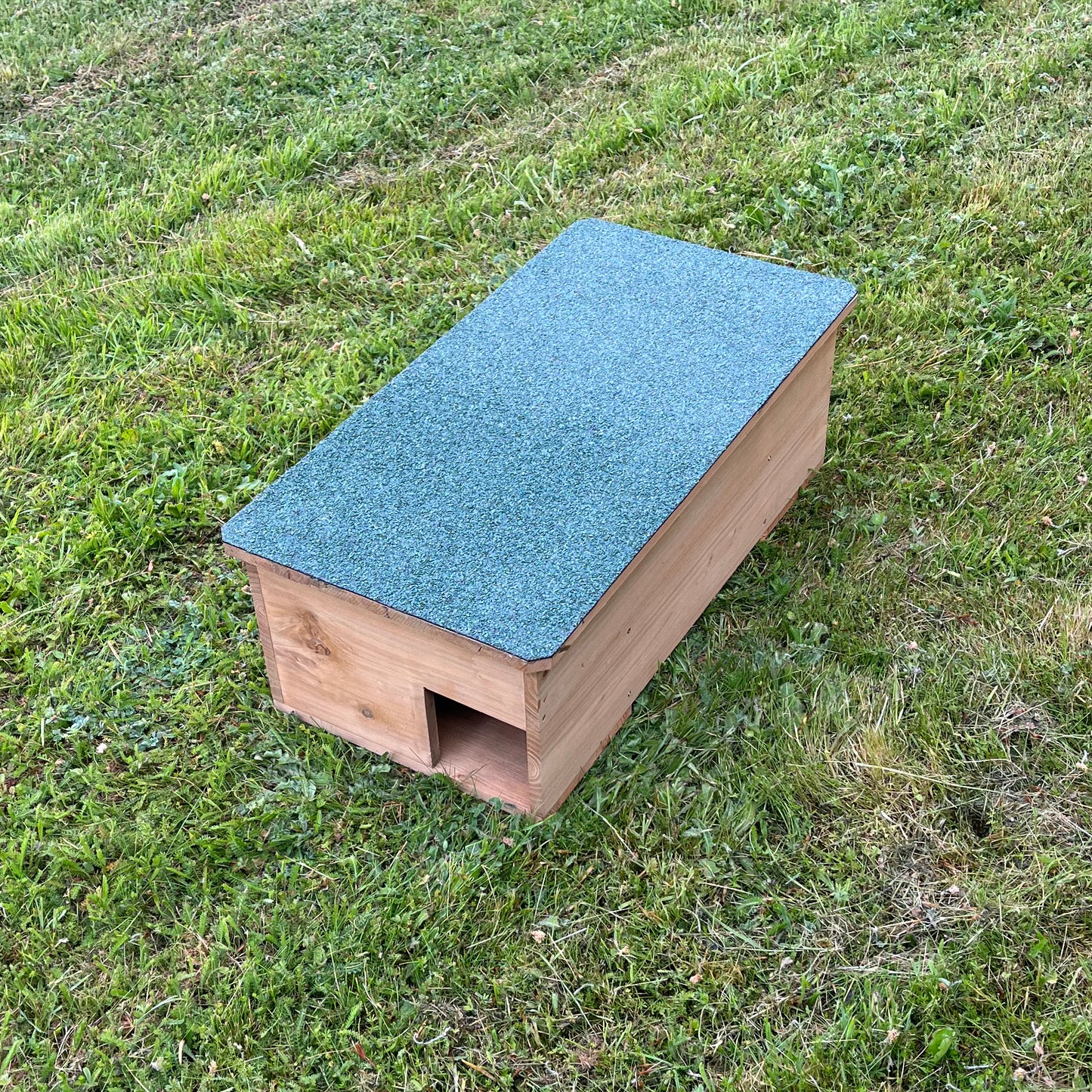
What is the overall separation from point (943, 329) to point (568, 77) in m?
2.51

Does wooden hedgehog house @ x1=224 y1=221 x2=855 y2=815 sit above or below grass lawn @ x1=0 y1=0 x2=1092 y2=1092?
above

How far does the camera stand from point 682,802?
2623 mm

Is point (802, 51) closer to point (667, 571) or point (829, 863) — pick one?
point (667, 571)

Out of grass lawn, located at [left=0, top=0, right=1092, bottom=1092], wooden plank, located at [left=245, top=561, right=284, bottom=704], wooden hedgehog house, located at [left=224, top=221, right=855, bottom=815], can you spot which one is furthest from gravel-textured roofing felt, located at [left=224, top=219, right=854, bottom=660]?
grass lawn, located at [left=0, top=0, right=1092, bottom=1092]

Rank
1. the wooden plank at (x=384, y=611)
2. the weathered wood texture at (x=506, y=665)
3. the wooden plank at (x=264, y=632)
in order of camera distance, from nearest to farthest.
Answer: the wooden plank at (x=384, y=611)
the weathered wood texture at (x=506, y=665)
the wooden plank at (x=264, y=632)

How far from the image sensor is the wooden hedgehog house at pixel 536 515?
238 centimetres

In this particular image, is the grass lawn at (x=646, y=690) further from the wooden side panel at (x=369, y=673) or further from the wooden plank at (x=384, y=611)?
the wooden plank at (x=384, y=611)

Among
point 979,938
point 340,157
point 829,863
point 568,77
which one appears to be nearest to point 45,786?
point 829,863

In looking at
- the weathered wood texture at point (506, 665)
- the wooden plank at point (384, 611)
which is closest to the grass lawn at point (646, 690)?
the weathered wood texture at point (506, 665)

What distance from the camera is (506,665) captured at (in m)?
2.28

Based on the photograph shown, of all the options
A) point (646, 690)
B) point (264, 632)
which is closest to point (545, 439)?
point (646, 690)

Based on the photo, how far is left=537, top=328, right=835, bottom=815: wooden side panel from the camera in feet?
8.05

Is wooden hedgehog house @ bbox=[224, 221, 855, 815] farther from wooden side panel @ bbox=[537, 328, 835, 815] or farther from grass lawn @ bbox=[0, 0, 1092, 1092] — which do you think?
grass lawn @ bbox=[0, 0, 1092, 1092]

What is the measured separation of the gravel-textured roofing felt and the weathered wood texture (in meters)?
0.05
